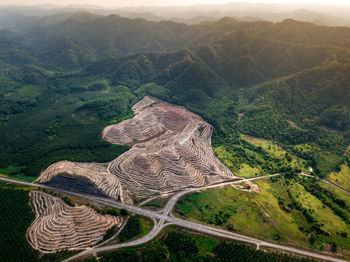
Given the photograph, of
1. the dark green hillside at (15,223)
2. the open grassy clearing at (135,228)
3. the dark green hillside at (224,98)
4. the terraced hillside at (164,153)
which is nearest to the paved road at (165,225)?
the open grassy clearing at (135,228)

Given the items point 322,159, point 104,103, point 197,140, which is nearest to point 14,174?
point 104,103

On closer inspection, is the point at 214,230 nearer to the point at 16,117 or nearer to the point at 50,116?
the point at 50,116

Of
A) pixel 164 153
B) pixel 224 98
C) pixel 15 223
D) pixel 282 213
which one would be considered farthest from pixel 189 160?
pixel 224 98

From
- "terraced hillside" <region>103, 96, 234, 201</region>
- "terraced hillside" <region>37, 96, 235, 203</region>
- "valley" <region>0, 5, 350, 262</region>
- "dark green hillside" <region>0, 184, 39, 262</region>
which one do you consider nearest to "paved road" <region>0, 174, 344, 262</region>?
"valley" <region>0, 5, 350, 262</region>

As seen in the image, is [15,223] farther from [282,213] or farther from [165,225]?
[282,213]

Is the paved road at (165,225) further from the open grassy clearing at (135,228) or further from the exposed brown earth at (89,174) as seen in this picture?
the exposed brown earth at (89,174)

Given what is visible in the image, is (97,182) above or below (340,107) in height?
below
